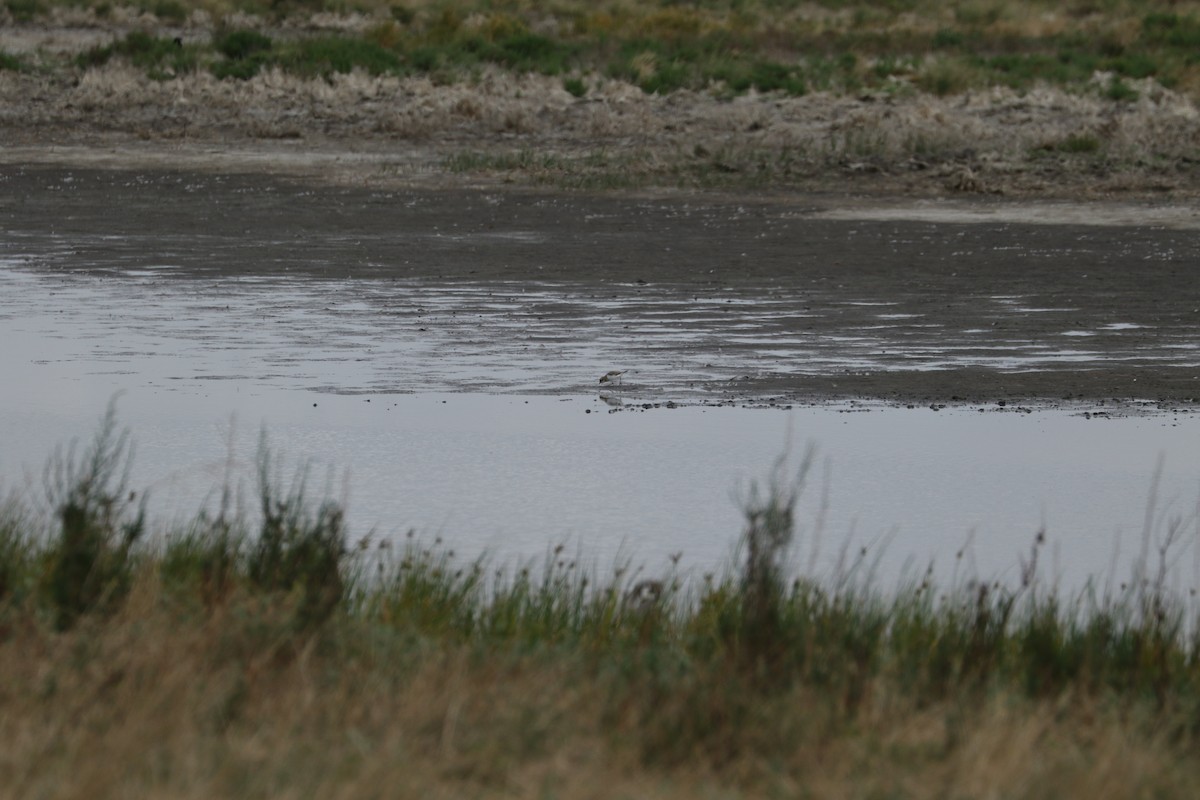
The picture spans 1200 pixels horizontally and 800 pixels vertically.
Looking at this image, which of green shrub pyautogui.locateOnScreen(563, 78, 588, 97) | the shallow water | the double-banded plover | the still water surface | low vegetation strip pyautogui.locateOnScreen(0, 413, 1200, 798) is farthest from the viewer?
green shrub pyautogui.locateOnScreen(563, 78, 588, 97)

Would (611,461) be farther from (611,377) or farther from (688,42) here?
(688,42)

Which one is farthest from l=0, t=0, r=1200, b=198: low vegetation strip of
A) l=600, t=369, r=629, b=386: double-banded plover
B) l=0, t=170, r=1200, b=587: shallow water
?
l=600, t=369, r=629, b=386: double-banded plover

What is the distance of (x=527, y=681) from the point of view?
258 inches

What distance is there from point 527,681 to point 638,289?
11398mm

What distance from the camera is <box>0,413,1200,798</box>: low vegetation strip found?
5.68 metres

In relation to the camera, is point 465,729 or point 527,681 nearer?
point 465,729

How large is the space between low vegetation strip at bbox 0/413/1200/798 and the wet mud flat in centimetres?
522

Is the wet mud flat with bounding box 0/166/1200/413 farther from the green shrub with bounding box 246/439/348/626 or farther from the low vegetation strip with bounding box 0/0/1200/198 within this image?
the green shrub with bounding box 246/439/348/626

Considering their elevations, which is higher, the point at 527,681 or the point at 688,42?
the point at 688,42

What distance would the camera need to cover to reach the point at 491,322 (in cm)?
1584

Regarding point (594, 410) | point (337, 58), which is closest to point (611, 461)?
point (594, 410)

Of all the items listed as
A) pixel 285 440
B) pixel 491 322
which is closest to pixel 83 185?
pixel 491 322

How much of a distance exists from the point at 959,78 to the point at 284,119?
1169cm

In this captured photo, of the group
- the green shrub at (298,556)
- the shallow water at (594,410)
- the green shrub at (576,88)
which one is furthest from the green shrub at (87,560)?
the green shrub at (576,88)
